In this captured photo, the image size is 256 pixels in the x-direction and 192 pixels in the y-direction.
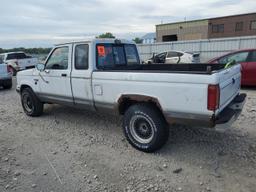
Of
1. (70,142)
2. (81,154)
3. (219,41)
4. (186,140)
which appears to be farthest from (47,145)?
(219,41)

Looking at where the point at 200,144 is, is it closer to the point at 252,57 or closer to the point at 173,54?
the point at 252,57

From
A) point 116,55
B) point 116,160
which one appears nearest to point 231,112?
point 116,160

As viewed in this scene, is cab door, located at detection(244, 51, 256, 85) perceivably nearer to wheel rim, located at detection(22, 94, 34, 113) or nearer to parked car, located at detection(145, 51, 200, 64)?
parked car, located at detection(145, 51, 200, 64)

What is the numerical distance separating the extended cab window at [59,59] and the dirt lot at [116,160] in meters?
1.40

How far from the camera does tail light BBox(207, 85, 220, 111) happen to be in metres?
3.14

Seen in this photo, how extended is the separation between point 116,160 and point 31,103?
3.44 metres

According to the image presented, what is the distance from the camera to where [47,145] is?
4.57m

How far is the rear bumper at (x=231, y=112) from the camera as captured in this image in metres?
3.40

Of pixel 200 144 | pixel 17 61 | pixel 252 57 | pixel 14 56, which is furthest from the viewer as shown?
pixel 14 56

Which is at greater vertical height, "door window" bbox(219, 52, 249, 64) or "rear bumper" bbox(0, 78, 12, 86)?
"door window" bbox(219, 52, 249, 64)

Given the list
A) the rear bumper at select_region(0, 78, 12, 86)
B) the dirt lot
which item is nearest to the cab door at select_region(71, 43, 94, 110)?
the dirt lot

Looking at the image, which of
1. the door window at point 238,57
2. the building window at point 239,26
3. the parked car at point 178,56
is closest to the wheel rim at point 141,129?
the door window at point 238,57

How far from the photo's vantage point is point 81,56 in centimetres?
483

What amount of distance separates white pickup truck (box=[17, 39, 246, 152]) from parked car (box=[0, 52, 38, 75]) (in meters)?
11.7
